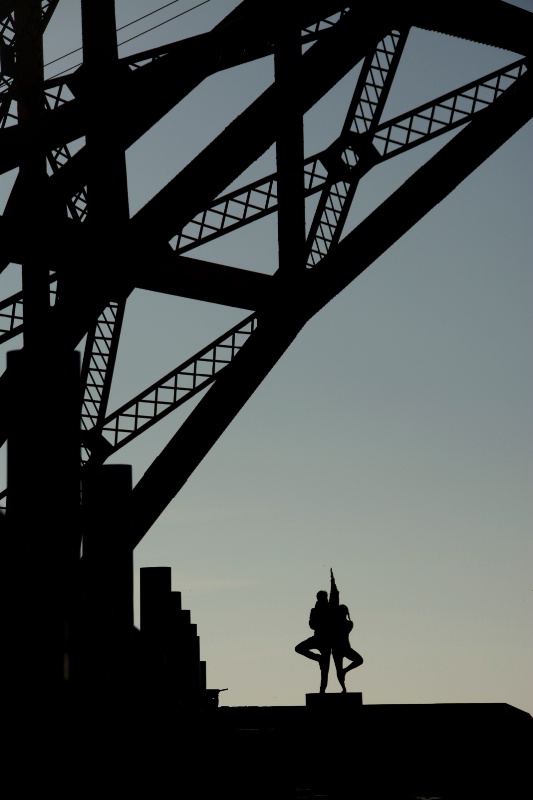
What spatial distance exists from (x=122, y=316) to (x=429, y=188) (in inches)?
144

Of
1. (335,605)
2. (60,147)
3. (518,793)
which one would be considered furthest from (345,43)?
(518,793)

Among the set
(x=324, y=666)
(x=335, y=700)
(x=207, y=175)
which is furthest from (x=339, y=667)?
(x=207, y=175)

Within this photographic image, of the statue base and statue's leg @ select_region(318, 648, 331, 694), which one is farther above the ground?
statue's leg @ select_region(318, 648, 331, 694)

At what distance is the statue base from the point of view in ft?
54.6

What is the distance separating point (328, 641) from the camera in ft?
57.8

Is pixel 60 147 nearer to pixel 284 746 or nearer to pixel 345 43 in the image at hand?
pixel 345 43

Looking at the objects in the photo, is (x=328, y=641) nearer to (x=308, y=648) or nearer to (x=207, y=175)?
(x=308, y=648)

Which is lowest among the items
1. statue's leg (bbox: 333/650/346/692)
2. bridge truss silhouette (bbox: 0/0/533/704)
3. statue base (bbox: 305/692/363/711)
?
statue base (bbox: 305/692/363/711)

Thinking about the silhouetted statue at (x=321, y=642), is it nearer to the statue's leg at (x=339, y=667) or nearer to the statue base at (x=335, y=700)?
the statue's leg at (x=339, y=667)

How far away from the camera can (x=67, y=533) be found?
884 centimetres

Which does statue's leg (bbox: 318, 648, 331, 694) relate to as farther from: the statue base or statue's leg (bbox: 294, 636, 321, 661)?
the statue base

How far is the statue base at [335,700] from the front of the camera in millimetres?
16656

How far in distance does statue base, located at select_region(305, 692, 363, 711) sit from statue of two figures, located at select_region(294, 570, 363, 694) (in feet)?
1.77

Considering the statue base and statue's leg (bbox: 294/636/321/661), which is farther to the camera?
statue's leg (bbox: 294/636/321/661)
